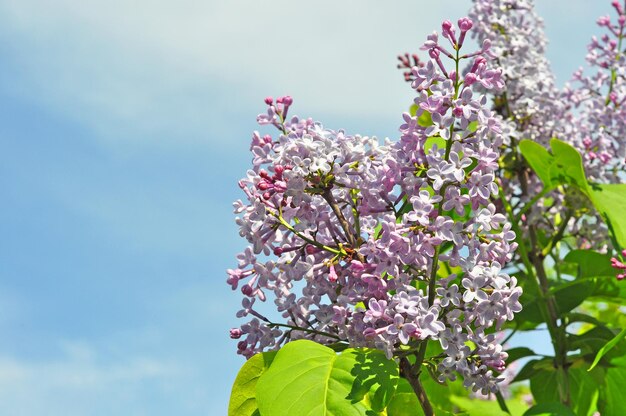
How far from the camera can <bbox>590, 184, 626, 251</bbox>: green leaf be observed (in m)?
2.06

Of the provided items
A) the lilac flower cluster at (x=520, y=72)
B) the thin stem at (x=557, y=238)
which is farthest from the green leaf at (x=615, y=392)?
the lilac flower cluster at (x=520, y=72)

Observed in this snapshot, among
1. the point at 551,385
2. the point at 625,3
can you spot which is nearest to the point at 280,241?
the point at 551,385

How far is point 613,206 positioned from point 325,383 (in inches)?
44.1

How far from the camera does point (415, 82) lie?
1.48 m

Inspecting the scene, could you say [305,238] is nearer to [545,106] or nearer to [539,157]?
[539,157]

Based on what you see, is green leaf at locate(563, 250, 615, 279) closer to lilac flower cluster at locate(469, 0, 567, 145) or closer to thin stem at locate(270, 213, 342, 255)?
lilac flower cluster at locate(469, 0, 567, 145)

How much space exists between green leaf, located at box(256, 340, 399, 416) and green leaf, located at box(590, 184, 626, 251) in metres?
0.89

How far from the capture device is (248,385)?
62.2 inches

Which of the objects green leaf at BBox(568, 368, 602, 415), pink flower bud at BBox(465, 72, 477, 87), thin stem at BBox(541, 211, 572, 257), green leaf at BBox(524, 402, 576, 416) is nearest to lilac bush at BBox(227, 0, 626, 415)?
pink flower bud at BBox(465, 72, 477, 87)

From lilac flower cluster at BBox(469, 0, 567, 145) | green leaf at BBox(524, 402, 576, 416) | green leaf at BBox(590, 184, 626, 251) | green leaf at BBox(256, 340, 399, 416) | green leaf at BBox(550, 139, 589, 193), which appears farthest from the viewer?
lilac flower cluster at BBox(469, 0, 567, 145)

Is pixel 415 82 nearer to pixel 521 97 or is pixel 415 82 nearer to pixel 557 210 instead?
pixel 521 97

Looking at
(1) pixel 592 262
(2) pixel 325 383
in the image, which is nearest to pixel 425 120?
(1) pixel 592 262

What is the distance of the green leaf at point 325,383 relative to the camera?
4.53 feet

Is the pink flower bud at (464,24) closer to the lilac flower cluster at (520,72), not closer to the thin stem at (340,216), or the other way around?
the thin stem at (340,216)
